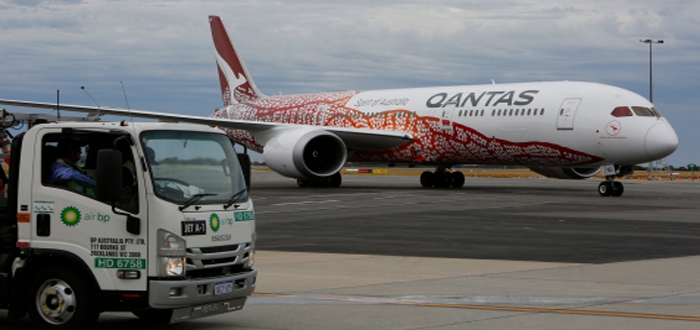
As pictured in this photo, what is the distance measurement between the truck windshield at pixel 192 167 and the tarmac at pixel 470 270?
1.35m

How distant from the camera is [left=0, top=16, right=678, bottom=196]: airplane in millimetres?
30219

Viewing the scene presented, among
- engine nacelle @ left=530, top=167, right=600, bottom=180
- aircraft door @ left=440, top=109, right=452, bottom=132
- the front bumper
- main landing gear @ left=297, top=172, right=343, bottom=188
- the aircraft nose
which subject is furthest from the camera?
main landing gear @ left=297, top=172, right=343, bottom=188

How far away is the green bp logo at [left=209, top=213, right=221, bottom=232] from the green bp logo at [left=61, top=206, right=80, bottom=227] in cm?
113

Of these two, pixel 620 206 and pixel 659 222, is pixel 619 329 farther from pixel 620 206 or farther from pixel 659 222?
pixel 620 206

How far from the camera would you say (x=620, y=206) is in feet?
86.1

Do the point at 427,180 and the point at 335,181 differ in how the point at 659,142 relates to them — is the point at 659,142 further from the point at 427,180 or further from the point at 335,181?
the point at 335,181

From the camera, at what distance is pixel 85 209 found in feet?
26.2

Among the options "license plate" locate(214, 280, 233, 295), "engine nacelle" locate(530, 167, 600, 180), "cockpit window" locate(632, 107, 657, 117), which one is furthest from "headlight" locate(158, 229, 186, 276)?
"engine nacelle" locate(530, 167, 600, 180)

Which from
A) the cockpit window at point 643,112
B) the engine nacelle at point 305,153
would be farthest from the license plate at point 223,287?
the engine nacelle at point 305,153

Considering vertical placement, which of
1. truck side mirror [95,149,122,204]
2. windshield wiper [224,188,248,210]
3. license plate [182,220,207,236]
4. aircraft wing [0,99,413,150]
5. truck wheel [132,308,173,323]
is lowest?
truck wheel [132,308,173,323]

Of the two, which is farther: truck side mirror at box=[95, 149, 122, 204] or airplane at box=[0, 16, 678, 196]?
airplane at box=[0, 16, 678, 196]

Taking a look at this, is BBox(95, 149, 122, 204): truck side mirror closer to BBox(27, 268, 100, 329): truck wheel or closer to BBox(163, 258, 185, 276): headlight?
BBox(163, 258, 185, 276): headlight

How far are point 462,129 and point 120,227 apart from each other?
Answer: 27.2m

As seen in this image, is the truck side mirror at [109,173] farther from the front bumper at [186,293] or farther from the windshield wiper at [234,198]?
the windshield wiper at [234,198]
